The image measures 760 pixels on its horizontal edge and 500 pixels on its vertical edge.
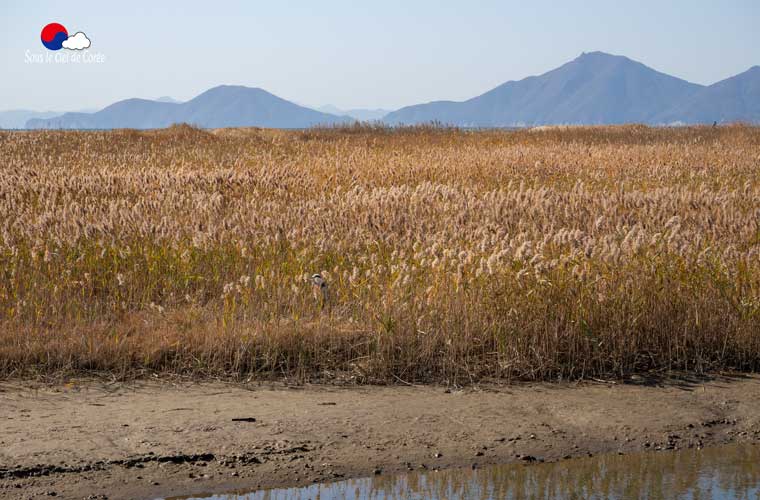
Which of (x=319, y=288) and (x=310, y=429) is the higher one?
(x=319, y=288)

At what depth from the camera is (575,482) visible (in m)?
4.51

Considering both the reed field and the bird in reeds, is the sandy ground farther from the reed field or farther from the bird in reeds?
the bird in reeds

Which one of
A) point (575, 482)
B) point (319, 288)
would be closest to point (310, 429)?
point (575, 482)

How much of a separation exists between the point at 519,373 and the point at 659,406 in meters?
0.95

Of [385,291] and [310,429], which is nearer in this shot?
[310,429]

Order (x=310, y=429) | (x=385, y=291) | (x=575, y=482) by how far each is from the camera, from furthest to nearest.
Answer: (x=385, y=291) → (x=310, y=429) → (x=575, y=482)

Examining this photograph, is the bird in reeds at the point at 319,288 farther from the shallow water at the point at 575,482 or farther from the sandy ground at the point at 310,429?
the shallow water at the point at 575,482

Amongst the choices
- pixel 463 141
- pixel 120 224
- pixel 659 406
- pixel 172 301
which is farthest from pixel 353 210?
pixel 463 141

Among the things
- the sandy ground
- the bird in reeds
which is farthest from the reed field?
the sandy ground

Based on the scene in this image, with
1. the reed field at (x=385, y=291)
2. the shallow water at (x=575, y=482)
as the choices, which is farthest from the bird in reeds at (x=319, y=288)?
the shallow water at (x=575, y=482)

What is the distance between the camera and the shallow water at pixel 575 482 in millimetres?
4328

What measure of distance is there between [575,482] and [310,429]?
1450mm

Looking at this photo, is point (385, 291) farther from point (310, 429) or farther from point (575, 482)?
point (575, 482)

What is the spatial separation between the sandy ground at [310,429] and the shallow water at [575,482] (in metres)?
0.11
